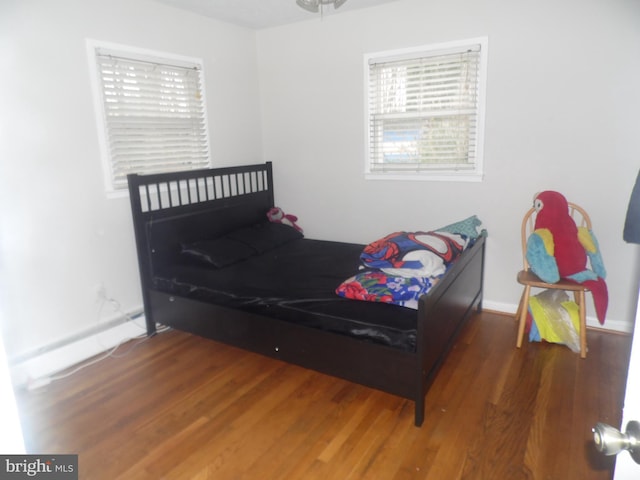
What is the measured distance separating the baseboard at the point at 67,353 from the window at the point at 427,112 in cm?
229

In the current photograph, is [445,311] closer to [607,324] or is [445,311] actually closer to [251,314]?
[251,314]

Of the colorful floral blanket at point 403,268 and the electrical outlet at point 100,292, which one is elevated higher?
the colorful floral blanket at point 403,268

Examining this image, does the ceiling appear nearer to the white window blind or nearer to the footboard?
the white window blind

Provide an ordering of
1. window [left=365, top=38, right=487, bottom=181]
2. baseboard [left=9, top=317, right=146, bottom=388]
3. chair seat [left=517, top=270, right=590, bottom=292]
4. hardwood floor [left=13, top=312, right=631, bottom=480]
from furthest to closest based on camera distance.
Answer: window [left=365, top=38, right=487, bottom=181], chair seat [left=517, top=270, right=590, bottom=292], baseboard [left=9, top=317, right=146, bottom=388], hardwood floor [left=13, top=312, right=631, bottom=480]

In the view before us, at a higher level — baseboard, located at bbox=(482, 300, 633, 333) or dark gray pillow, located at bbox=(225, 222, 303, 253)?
dark gray pillow, located at bbox=(225, 222, 303, 253)

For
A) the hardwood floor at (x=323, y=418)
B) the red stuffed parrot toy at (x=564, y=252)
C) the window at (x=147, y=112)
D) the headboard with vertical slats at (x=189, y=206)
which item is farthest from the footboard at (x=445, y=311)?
the window at (x=147, y=112)

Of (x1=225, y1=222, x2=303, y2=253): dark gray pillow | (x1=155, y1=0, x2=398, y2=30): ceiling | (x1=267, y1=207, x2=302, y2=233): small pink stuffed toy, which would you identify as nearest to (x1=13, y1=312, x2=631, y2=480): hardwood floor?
(x1=225, y1=222, x2=303, y2=253): dark gray pillow

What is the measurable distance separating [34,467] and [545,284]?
2736mm

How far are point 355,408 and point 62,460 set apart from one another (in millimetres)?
1419

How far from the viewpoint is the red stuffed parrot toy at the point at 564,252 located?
2.64 meters

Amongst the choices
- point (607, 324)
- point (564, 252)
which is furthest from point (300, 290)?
point (607, 324)

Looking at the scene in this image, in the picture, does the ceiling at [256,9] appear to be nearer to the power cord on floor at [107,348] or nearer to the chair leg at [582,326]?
the power cord on floor at [107,348]

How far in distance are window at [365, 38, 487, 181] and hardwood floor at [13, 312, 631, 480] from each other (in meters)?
1.44

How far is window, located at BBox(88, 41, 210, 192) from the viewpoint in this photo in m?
2.83
